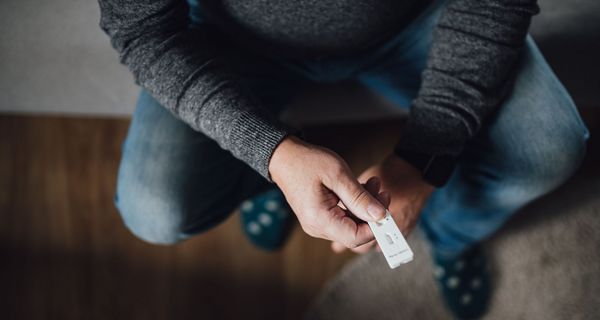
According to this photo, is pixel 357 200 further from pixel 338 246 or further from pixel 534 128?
pixel 534 128

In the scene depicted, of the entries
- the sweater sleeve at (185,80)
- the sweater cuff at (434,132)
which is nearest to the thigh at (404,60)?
the sweater cuff at (434,132)

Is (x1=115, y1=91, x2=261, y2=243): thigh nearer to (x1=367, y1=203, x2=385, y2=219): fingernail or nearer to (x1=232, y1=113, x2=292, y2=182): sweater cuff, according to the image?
(x1=232, y1=113, x2=292, y2=182): sweater cuff

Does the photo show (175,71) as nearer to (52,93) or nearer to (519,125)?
(52,93)

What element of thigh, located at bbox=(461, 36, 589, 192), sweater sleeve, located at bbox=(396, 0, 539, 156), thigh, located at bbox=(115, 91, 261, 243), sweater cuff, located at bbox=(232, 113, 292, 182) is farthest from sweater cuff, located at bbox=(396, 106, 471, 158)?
thigh, located at bbox=(115, 91, 261, 243)

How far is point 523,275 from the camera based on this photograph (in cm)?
114

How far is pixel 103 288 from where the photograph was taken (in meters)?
1.22

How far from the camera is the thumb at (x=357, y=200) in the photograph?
62 cm

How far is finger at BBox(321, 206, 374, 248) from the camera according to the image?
2.07 ft

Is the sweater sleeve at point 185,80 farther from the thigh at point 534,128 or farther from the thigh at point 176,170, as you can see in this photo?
the thigh at point 534,128

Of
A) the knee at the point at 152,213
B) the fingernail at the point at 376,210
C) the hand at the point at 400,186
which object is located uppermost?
the fingernail at the point at 376,210

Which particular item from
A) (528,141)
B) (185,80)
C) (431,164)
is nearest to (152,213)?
(185,80)

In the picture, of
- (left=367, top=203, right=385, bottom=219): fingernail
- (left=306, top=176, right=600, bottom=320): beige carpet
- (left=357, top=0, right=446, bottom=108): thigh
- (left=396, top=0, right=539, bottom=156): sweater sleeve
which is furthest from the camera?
(left=306, top=176, right=600, bottom=320): beige carpet

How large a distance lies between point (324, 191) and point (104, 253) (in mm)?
840

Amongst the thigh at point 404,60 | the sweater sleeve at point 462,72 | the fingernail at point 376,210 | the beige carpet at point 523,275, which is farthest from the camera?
the beige carpet at point 523,275
